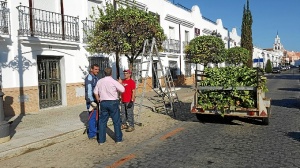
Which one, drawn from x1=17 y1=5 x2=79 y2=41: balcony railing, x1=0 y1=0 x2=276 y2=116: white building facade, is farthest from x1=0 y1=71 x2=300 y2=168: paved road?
x1=17 y1=5 x2=79 y2=41: balcony railing

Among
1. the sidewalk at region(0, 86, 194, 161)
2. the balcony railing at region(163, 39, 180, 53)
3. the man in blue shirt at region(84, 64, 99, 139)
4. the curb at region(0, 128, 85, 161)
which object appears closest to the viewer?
the curb at region(0, 128, 85, 161)

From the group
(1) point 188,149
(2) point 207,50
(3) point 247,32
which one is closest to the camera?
(1) point 188,149

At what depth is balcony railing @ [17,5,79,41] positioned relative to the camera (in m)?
11.3

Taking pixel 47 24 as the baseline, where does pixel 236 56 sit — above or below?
below

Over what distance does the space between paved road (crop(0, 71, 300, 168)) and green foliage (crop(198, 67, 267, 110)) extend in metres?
0.68

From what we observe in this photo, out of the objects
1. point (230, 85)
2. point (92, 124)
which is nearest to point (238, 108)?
point (230, 85)

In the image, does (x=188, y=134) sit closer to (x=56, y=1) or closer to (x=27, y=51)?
(x=27, y=51)

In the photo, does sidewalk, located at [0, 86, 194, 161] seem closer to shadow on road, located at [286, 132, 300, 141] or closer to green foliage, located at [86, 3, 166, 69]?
green foliage, located at [86, 3, 166, 69]

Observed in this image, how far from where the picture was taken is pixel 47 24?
12297 mm

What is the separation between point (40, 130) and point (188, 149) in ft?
14.2

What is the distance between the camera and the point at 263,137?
677 centimetres

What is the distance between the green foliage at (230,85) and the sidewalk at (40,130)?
369 centimetres

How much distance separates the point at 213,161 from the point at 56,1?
36.0ft

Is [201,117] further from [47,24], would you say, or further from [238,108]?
[47,24]
